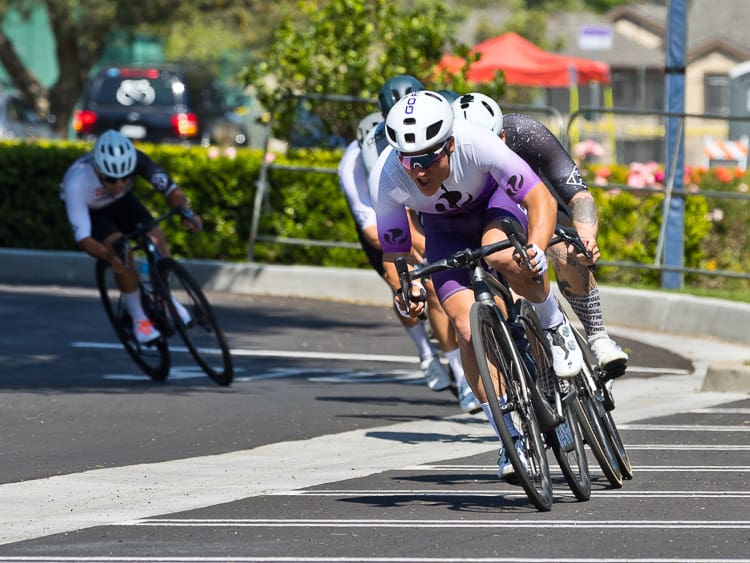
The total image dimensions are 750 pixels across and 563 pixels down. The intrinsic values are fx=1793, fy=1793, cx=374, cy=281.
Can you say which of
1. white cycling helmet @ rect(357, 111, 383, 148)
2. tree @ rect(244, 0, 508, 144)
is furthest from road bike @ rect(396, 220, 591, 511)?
tree @ rect(244, 0, 508, 144)

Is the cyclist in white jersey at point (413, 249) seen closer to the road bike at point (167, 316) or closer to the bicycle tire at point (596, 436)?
the road bike at point (167, 316)

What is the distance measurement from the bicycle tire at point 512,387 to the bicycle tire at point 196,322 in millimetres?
4493

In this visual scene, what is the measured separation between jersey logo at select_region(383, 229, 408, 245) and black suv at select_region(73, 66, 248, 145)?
2324cm

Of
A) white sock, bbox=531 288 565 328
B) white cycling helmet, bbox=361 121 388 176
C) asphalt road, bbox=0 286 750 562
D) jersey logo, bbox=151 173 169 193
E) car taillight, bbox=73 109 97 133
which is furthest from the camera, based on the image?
car taillight, bbox=73 109 97 133

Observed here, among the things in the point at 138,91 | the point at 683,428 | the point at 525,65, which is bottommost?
the point at 525,65

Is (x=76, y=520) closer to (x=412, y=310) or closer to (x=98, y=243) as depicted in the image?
(x=412, y=310)

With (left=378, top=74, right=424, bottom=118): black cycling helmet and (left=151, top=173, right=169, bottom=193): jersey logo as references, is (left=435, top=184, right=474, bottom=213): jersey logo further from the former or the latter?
(left=151, top=173, right=169, bottom=193): jersey logo

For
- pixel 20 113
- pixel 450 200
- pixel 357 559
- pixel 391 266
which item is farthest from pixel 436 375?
pixel 20 113

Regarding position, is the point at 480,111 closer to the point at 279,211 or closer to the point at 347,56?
the point at 279,211

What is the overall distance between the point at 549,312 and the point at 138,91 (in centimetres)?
2492

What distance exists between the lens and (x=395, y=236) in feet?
25.4

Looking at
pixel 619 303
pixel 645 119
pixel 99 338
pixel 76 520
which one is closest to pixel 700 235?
pixel 619 303

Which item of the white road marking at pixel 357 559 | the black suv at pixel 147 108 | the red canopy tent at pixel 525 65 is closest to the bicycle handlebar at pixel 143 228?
the white road marking at pixel 357 559

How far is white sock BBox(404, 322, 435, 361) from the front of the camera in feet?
34.6
